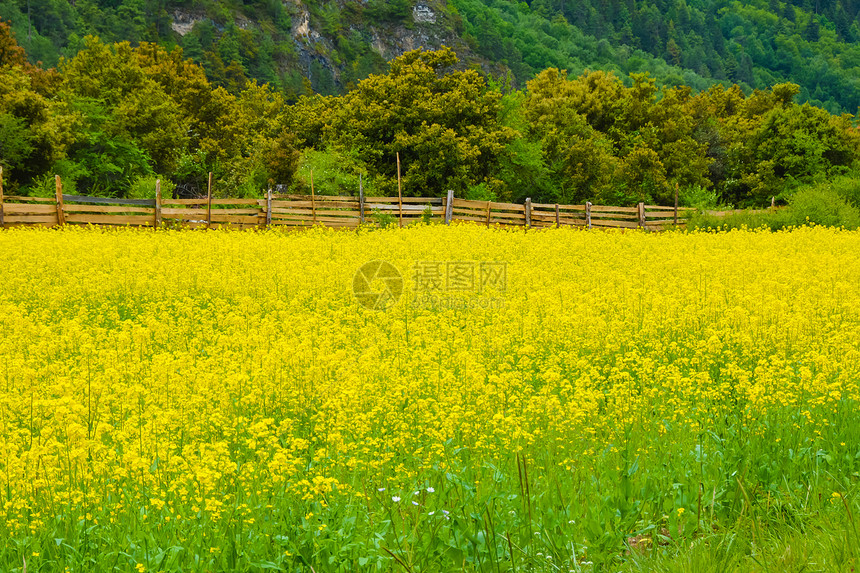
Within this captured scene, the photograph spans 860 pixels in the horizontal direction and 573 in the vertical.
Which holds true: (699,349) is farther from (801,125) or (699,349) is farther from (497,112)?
(801,125)

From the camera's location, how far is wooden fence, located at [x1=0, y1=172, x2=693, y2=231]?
2127 centimetres

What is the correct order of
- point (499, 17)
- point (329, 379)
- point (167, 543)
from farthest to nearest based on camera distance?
point (499, 17) → point (329, 379) → point (167, 543)

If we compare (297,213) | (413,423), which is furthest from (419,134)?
(413,423)

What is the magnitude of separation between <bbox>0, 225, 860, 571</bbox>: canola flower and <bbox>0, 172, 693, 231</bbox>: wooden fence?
11.9 m

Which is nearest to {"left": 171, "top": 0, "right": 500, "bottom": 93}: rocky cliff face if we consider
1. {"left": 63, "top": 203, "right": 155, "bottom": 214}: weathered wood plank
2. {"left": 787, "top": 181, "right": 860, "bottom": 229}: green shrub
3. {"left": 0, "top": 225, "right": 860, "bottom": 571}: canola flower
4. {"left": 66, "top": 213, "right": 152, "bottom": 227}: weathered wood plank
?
{"left": 63, "top": 203, "right": 155, "bottom": 214}: weathered wood plank

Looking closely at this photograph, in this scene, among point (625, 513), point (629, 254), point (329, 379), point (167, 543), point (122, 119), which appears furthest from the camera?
point (122, 119)

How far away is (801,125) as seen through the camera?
3647 cm

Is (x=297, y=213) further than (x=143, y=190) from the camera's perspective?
No

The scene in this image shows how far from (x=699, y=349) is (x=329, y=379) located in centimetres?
357

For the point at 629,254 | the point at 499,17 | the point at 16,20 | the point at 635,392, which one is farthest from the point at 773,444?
the point at 499,17

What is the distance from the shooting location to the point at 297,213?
962 inches

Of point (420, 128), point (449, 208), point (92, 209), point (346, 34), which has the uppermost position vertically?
point (346, 34)

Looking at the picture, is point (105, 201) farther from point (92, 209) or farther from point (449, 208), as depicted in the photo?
point (449, 208)

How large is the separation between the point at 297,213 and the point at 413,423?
19894 millimetres
